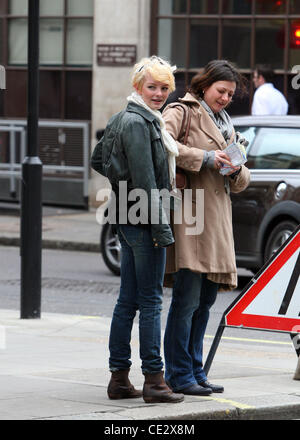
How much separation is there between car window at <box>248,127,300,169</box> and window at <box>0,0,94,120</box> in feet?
27.7

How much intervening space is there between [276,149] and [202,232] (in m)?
5.47

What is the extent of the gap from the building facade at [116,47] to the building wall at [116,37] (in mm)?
16

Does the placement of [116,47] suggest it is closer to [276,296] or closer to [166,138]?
[276,296]

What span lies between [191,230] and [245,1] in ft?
42.1

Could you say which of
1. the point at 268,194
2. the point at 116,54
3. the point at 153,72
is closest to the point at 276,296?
the point at 153,72

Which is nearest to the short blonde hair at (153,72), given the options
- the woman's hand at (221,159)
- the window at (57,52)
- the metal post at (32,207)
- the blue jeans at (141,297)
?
the woman's hand at (221,159)

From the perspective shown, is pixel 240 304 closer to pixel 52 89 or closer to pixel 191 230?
pixel 191 230

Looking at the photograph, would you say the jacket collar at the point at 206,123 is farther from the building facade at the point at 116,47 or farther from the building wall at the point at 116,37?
the building wall at the point at 116,37

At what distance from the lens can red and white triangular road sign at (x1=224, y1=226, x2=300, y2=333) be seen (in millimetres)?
7238

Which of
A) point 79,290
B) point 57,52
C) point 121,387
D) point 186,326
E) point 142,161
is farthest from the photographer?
point 57,52

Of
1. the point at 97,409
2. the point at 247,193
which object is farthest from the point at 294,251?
the point at 247,193

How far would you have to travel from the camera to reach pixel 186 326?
6828mm

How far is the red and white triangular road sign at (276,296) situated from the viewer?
7.24 metres

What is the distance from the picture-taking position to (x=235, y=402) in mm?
6562
